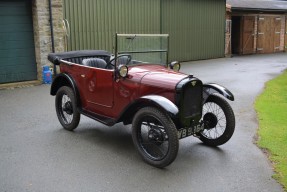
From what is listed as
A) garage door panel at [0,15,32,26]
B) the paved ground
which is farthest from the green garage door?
the paved ground

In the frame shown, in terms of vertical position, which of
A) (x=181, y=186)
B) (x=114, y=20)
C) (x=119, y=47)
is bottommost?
(x=181, y=186)

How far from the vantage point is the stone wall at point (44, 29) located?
1109 cm

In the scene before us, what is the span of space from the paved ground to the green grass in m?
0.15

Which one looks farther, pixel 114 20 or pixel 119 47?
pixel 114 20

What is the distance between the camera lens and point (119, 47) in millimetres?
5484

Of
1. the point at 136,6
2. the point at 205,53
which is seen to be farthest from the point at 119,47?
the point at 205,53

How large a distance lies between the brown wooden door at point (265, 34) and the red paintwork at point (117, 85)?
62.8ft

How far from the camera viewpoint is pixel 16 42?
36.5 feet

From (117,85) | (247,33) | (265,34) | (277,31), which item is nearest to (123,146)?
→ (117,85)

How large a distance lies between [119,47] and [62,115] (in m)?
2.04

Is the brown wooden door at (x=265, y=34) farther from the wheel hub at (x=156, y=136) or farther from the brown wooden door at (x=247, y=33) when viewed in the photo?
the wheel hub at (x=156, y=136)

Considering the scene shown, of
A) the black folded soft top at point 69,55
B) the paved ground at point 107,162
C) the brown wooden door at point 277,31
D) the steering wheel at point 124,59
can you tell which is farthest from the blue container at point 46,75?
the brown wooden door at point 277,31

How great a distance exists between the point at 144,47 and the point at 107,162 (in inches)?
82.5

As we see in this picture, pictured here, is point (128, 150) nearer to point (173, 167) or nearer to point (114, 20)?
point (173, 167)
